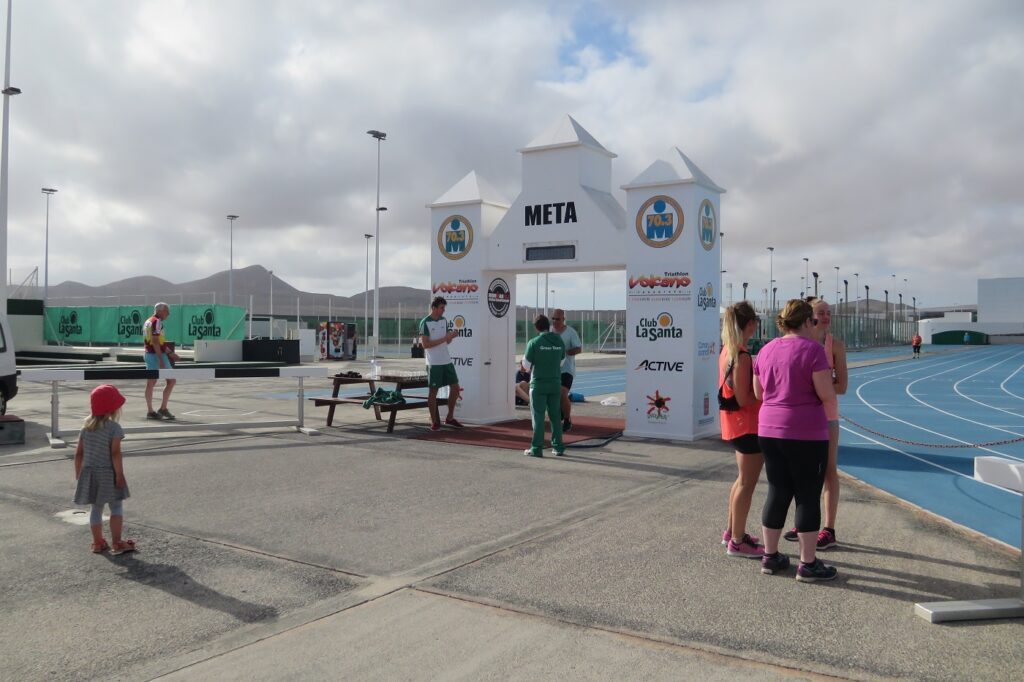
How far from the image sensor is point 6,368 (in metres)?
12.0

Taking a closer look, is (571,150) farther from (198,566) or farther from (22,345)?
(22,345)

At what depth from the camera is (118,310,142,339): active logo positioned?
124 ft

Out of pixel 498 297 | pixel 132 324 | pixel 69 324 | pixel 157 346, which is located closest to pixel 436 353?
pixel 498 297

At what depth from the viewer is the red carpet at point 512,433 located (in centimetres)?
1091

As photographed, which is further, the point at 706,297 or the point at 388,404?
the point at 388,404

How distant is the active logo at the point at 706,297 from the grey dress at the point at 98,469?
26.1 ft

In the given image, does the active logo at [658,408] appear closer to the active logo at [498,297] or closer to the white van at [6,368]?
the active logo at [498,297]

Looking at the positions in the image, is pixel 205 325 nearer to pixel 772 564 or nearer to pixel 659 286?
pixel 659 286

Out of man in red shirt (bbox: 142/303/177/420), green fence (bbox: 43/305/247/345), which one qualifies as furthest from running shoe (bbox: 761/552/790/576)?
green fence (bbox: 43/305/247/345)

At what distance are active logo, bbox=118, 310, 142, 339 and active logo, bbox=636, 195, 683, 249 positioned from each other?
3297 centimetres

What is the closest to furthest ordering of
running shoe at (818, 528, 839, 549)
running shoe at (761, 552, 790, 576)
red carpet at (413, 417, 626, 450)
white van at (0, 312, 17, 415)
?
running shoe at (761, 552, 790, 576) < running shoe at (818, 528, 839, 549) < red carpet at (413, 417, 626, 450) < white van at (0, 312, 17, 415)

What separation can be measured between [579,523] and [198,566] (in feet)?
9.35

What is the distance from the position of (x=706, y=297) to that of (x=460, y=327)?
420 centimetres

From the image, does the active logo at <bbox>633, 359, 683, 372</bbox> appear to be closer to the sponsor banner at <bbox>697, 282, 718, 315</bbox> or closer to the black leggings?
the sponsor banner at <bbox>697, 282, 718, 315</bbox>
